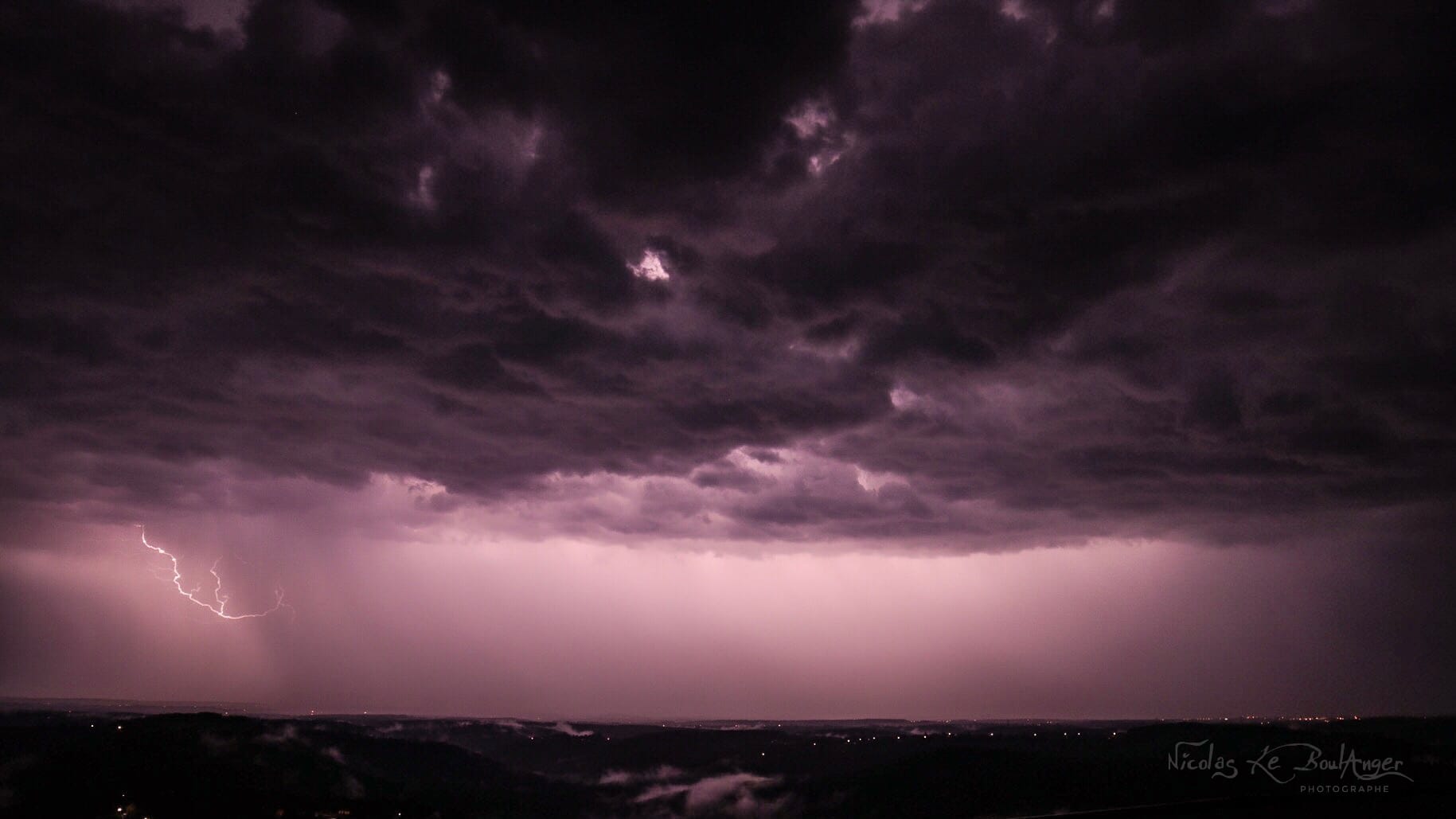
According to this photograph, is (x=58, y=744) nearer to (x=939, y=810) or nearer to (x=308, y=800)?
(x=308, y=800)

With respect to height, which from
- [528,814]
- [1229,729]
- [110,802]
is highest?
[1229,729]

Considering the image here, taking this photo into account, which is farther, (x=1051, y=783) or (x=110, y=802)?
(x=1051, y=783)

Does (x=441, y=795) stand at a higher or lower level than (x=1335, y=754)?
lower

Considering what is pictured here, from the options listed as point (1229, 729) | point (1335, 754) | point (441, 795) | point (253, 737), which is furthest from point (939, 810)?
point (1335, 754)

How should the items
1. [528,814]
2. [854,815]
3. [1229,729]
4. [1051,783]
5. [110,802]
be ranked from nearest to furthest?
[110,802], [1051,783], [854,815], [1229,729], [528,814]

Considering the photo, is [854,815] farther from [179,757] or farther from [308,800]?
[179,757]

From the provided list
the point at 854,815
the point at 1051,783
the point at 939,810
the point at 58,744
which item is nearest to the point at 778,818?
the point at 854,815

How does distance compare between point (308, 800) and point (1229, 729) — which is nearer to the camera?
point (308, 800)

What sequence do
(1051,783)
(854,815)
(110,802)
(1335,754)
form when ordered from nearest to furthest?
(1335,754)
(110,802)
(1051,783)
(854,815)

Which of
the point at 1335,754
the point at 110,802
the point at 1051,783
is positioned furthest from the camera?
the point at 1051,783
